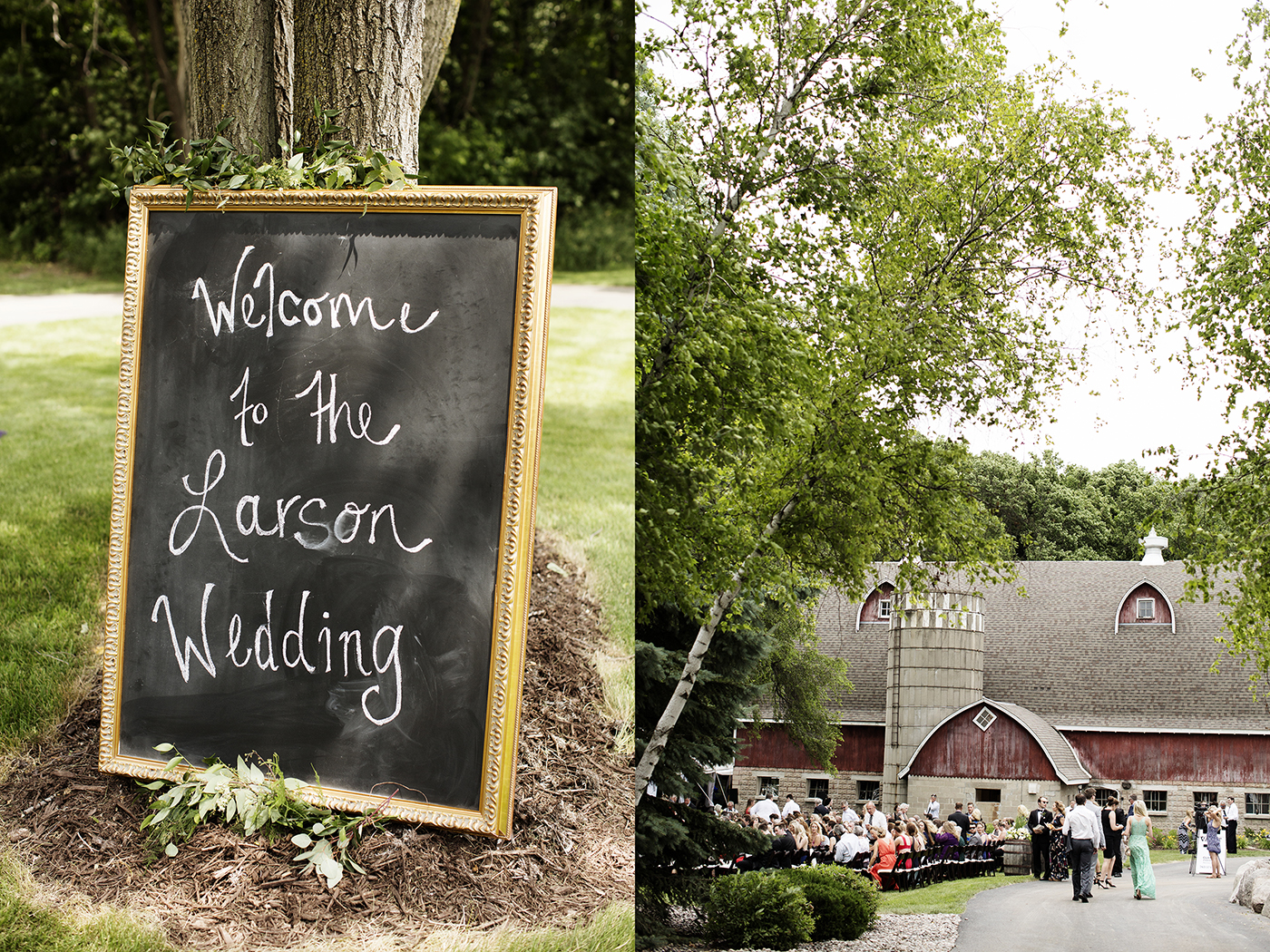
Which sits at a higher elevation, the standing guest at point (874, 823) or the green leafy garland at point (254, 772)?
the green leafy garland at point (254, 772)

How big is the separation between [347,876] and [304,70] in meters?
2.20

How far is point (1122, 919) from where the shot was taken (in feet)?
8.86

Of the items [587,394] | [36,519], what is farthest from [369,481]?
[587,394]

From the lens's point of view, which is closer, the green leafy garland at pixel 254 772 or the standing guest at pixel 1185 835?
the green leafy garland at pixel 254 772

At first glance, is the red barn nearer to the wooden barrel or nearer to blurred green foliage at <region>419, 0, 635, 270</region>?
the wooden barrel

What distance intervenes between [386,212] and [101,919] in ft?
6.58

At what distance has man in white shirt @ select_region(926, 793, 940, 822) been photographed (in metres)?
2.89

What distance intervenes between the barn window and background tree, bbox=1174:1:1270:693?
69 centimetres

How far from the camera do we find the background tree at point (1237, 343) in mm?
2725

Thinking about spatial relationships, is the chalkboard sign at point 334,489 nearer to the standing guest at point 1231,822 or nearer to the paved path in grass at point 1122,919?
the paved path in grass at point 1122,919

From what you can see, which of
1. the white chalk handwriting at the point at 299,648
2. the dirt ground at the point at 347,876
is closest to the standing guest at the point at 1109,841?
the dirt ground at the point at 347,876

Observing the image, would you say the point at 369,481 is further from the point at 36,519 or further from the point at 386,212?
the point at 36,519

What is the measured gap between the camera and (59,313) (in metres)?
10.3

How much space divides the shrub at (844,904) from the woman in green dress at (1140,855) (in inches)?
28.7
